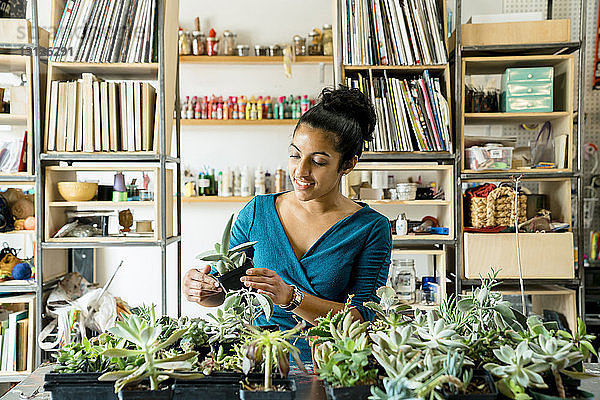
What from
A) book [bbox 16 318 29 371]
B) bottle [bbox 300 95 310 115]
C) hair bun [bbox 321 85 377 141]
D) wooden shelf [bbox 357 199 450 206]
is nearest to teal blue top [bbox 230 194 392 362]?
hair bun [bbox 321 85 377 141]

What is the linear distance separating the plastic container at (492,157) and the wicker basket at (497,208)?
0.43 feet

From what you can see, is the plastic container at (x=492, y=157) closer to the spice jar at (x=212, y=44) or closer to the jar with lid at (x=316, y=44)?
the jar with lid at (x=316, y=44)

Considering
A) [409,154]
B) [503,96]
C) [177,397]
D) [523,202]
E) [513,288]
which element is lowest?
[513,288]

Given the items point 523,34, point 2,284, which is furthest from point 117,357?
point 523,34

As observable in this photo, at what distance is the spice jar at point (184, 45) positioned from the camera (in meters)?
4.25

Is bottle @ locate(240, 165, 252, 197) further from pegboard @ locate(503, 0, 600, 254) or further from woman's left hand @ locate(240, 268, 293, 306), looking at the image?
woman's left hand @ locate(240, 268, 293, 306)

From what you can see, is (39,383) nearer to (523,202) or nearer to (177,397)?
(177,397)

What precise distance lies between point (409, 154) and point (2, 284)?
215 centimetres

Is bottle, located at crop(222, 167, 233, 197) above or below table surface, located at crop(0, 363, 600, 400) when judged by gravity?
above

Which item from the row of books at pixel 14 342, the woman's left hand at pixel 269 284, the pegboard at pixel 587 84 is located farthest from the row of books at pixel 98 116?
the pegboard at pixel 587 84

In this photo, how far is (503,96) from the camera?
312cm

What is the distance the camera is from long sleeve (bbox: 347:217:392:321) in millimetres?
1796

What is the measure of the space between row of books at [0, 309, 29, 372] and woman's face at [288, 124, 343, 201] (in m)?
1.94

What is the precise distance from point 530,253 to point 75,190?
2.32 metres
